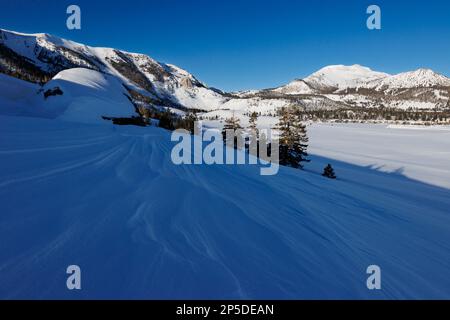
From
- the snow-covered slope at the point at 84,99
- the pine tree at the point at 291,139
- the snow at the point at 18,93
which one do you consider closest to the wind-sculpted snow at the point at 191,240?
the pine tree at the point at 291,139

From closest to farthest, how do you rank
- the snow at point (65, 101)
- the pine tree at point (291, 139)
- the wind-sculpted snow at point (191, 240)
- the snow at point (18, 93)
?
the wind-sculpted snow at point (191, 240) → the pine tree at point (291, 139) → the snow at point (18, 93) → the snow at point (65, 101)

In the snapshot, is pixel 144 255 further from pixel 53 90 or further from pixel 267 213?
pixel 53 90

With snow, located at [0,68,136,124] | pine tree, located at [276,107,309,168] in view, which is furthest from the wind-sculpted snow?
snow, located at [0,68,136,124]

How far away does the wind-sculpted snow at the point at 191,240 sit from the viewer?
2676mm

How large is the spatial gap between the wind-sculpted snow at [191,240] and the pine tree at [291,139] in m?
20.3

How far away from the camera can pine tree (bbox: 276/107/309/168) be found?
27.0 m

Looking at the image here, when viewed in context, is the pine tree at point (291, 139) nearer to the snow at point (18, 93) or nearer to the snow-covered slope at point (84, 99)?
the snow-covered slope at point (84, 99)

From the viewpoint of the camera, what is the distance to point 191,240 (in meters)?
3.54

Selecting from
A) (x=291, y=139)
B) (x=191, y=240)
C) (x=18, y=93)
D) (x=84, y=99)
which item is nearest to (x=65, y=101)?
(x=84, y=99)

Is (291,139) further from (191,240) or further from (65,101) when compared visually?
(65,101)

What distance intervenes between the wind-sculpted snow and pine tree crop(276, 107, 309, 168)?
20287mm

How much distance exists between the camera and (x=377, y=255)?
153 inches

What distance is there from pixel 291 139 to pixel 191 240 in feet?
81.7

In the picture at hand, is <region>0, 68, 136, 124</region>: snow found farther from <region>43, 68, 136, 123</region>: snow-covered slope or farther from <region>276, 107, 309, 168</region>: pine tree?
<region>276, 107, 309, 168</region>: pine tree
